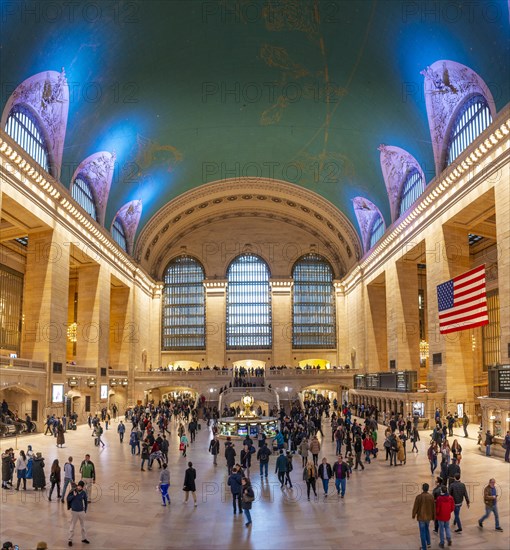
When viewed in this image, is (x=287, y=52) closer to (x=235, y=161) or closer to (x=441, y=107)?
(x=441, y=107)

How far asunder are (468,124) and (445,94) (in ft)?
5.52

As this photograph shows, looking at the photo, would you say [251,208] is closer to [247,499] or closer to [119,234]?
[119,234]

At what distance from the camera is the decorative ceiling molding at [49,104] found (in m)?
21.8

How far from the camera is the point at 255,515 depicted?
10.9 meters

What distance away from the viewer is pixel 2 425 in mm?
21047

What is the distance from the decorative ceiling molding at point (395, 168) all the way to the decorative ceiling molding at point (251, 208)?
9.24 m

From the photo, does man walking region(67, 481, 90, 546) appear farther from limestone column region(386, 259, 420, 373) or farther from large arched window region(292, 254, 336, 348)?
large arched window region(292, 254, 336, 348)

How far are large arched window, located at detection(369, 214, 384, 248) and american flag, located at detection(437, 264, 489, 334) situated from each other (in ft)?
42.9

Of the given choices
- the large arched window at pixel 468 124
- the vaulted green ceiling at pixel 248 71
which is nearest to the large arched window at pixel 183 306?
the vaulted green ceiling at pixel 248 71

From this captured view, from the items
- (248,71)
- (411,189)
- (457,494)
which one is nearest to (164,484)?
(457,494)

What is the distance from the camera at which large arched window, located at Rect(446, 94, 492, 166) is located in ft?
72.3

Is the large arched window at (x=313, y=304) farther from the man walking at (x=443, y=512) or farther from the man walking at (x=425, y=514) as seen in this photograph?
the man walking at (x=425, y=514)

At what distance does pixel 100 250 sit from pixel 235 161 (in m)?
11.0

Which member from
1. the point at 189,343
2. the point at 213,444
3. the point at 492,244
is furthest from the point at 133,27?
the point at 189,343
